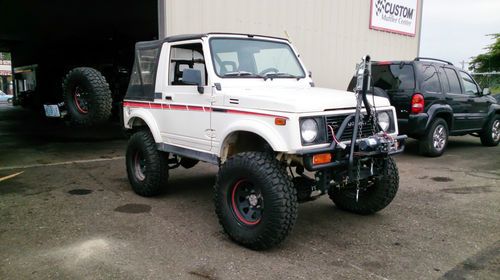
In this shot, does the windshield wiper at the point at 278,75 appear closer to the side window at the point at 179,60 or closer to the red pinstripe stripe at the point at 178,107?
the side window at the point at 179,60

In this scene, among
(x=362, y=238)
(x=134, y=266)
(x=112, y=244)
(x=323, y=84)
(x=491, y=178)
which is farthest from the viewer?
(x=323, y=84)

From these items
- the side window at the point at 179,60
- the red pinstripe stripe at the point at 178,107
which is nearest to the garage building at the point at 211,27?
the red pinstripe stripe at the point at 178,107

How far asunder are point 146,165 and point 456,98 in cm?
672

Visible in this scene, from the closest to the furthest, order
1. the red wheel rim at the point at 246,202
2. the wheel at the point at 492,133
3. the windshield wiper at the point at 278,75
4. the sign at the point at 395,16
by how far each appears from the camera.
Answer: the red wheel rim at the point at 246,202, the windshield wiper at the point at 278,75, the wheel at the point at 492,133, the sign at the point at 395,16

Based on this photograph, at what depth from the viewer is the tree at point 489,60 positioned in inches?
1438

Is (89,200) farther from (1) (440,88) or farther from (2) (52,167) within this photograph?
(1) (440,88)

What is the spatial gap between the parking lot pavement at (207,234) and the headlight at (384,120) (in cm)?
111

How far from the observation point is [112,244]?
409 centimetres

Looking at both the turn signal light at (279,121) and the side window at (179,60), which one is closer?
the turn signal light at (279,121)

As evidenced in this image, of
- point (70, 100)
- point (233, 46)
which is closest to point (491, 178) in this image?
point (233, 46)

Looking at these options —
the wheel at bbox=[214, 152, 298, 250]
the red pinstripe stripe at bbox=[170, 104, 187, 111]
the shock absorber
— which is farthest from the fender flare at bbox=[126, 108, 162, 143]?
the shock absorber

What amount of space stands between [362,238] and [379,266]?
0.67 m

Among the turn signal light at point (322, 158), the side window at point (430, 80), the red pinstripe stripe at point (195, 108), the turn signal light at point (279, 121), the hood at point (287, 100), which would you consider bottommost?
the turn signal light at point (322, 158)

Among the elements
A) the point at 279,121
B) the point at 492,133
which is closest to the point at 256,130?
the point at 279,121
